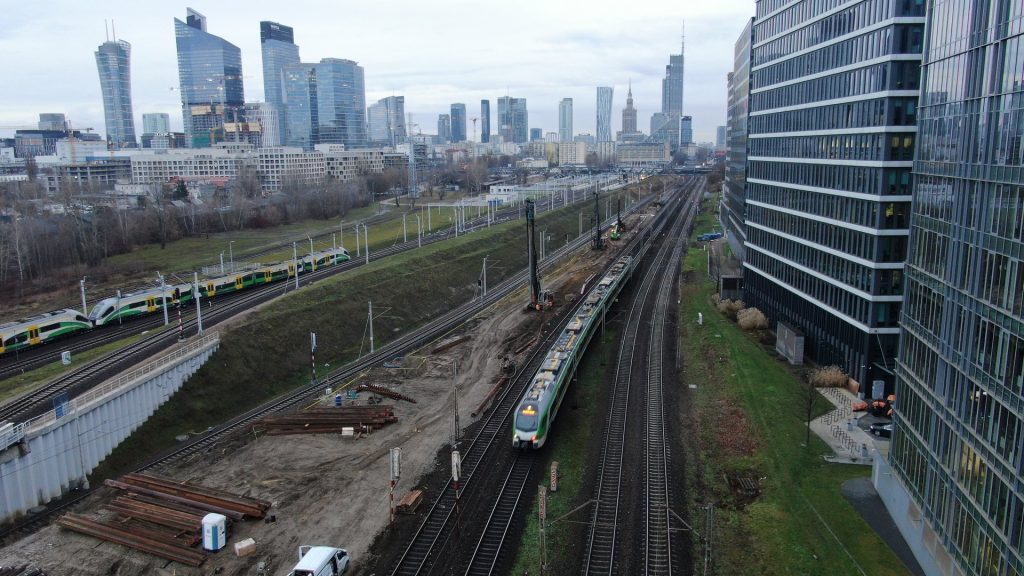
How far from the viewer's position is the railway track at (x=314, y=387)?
35.6 metres

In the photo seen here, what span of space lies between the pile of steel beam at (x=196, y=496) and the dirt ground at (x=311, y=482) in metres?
0.62

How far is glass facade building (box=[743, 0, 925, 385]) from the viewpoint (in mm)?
44438

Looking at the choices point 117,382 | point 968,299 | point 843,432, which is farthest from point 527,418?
point 117,382

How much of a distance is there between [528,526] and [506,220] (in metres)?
104

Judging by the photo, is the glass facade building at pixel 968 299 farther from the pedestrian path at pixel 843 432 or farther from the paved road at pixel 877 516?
the pedestrian path at pixel 843 432

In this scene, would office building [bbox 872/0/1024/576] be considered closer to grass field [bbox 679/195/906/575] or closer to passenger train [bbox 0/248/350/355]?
grass field [bbox 679/195/906/575]

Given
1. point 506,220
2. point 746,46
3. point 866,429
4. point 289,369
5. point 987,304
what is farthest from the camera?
point 506,220

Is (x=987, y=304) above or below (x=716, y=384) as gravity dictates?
above

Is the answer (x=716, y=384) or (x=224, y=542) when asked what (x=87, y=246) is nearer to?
(x=224, y=542)

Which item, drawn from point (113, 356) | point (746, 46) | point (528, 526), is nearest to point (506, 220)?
point (746, 46)

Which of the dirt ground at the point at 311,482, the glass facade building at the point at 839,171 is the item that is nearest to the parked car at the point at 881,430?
the glass facade building at the point at 839,171

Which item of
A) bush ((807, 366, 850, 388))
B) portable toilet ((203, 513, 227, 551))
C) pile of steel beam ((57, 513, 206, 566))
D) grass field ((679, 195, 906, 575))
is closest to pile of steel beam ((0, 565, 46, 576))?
pile of steel beam ((57, 513, 206, 566))

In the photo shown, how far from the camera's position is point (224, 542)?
30766 mm

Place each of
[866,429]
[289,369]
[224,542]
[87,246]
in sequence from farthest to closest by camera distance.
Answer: [87,246], [289,369], [866,429], [224,542]
